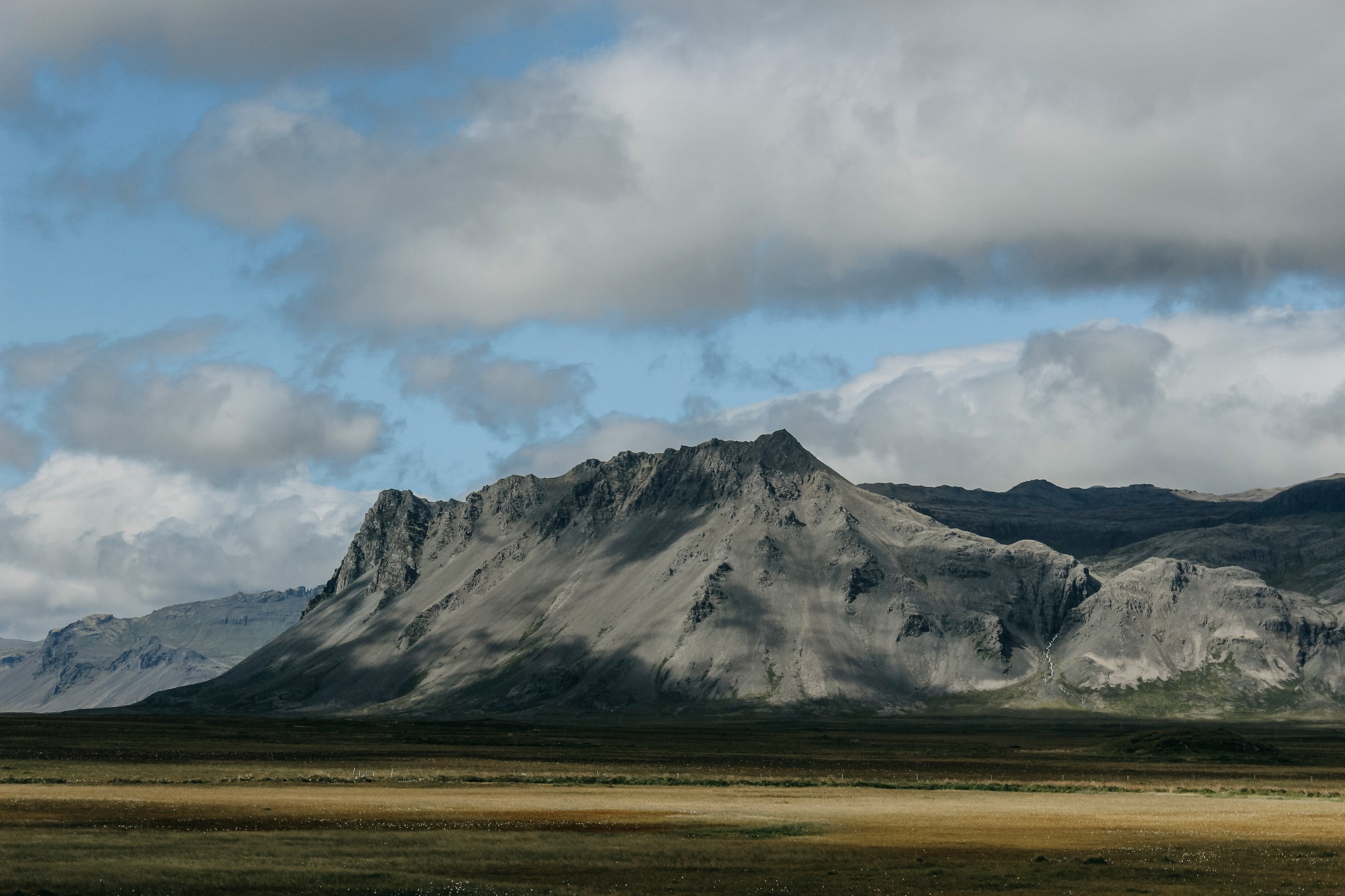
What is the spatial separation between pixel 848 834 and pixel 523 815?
835 inches

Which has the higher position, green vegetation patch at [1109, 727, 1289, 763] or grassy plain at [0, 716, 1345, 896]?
grassy plain at [0, 716, 1345, 896]

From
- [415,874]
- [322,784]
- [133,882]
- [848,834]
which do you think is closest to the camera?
[133,882]

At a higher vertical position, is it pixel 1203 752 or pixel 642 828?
pixel 642 828

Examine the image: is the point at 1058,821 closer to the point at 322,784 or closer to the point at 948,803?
the point at 948,803

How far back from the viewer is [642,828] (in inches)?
3206

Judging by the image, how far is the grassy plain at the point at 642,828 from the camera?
193ft

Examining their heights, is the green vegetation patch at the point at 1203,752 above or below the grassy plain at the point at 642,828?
below

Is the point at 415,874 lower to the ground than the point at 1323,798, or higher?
higher

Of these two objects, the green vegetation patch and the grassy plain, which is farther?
the green vegetation patch

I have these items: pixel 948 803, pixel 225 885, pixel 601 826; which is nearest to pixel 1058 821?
pixel 948 803

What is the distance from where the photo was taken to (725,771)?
143250 mm

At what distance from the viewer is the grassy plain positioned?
2315 inches

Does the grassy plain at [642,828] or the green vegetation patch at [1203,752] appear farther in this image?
the green vegetation patch at [1203,752]

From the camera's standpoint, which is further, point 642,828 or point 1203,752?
point 1203,752
